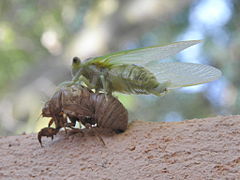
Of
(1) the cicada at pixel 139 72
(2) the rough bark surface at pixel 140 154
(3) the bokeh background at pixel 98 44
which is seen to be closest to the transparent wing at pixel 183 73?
(1) the cicada at pixel 139 72

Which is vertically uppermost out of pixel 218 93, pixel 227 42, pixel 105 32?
pixel 105 32

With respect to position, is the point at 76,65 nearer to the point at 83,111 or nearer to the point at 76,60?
the point at 76,60

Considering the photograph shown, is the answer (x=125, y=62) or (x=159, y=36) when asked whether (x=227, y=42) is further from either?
(x=125, y=62)

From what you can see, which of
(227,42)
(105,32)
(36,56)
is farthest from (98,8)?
(227,42)

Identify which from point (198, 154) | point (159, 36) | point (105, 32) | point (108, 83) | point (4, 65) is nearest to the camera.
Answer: point (198, 154)

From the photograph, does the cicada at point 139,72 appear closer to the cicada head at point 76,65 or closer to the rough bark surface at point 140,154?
the cicada head at point 76,65

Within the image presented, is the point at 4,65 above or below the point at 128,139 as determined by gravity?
below

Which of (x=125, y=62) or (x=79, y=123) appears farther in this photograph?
(x=125, y=62)
